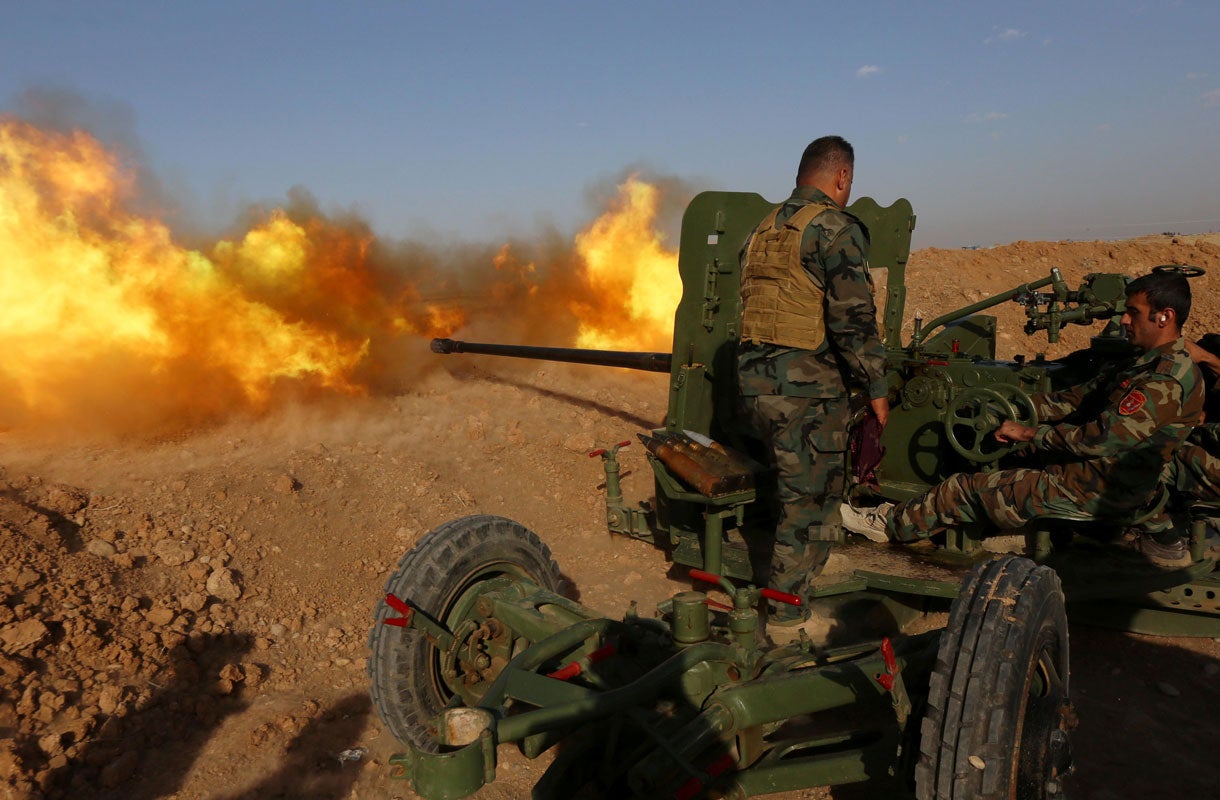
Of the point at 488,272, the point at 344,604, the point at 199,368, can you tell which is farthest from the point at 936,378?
the point at 488,272

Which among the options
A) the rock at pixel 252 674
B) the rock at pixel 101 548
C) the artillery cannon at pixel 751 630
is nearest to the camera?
the artillery cannon at pixel 751 630

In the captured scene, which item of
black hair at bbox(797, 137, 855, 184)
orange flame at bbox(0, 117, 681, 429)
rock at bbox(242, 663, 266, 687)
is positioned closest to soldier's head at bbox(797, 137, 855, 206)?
black hair at bbox(797, 137, 855, 184)

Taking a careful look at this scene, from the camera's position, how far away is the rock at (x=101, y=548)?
5195 mm

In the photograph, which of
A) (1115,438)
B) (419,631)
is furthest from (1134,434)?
(419,631)

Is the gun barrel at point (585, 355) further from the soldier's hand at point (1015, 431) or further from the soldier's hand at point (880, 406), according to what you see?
the soldier's hand at point (1015, 431)

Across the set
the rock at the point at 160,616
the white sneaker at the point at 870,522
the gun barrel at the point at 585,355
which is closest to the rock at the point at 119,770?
the rock at the point at 160,616

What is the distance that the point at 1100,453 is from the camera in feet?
13.2

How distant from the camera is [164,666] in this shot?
4.45 m

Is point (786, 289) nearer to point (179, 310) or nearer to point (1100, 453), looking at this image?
point (1100, 453)

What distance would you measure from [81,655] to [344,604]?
1.54 m

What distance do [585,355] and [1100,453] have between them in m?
3.80

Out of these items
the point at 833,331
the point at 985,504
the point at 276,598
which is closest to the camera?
the point at 833,331

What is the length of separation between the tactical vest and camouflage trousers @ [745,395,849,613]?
11.8 inches

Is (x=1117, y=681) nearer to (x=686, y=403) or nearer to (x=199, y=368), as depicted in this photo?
(x=686, y=403)
